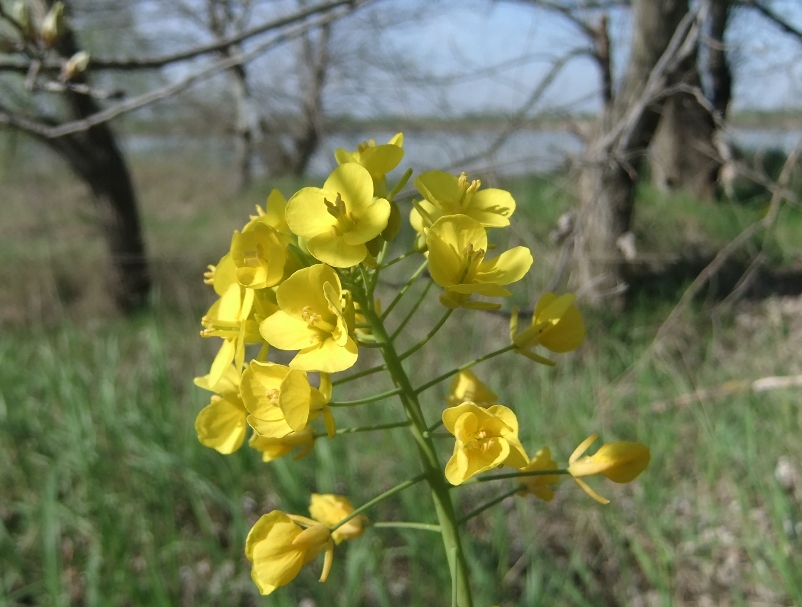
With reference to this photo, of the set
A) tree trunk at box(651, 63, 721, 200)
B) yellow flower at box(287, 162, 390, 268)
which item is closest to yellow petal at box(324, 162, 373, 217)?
yellow flower at box(287, 162, 390, 268)

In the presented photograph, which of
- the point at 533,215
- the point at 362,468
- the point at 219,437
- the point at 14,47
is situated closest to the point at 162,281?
the point at 533,215

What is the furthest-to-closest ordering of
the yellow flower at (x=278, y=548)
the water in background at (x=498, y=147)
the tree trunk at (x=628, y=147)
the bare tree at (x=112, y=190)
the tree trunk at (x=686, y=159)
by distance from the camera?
1. the tree trunk at (x=686, y=159)
2. the bare tree at (x=112, y=190)
3. the tree trunk at (x=628, y=147)
4. the water in background at (x=498, y=147)
5. the yellow flower at (x=278, y=548)

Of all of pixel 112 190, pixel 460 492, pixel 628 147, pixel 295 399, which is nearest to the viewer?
pixel 295 399

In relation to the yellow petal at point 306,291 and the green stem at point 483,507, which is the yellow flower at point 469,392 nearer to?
the green stem at point 483,507

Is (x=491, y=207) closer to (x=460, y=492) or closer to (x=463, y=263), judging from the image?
(x=463, y=263)

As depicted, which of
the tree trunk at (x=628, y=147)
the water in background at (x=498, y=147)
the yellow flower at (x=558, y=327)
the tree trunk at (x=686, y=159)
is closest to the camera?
the yellow flower at (x=558, y=327)

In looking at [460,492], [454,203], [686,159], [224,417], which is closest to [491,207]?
[454,203]

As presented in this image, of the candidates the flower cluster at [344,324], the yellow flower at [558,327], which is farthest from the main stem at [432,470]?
the yellow flower at [558,327]

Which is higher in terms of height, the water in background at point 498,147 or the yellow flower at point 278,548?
the yellow flower at point 278,548
